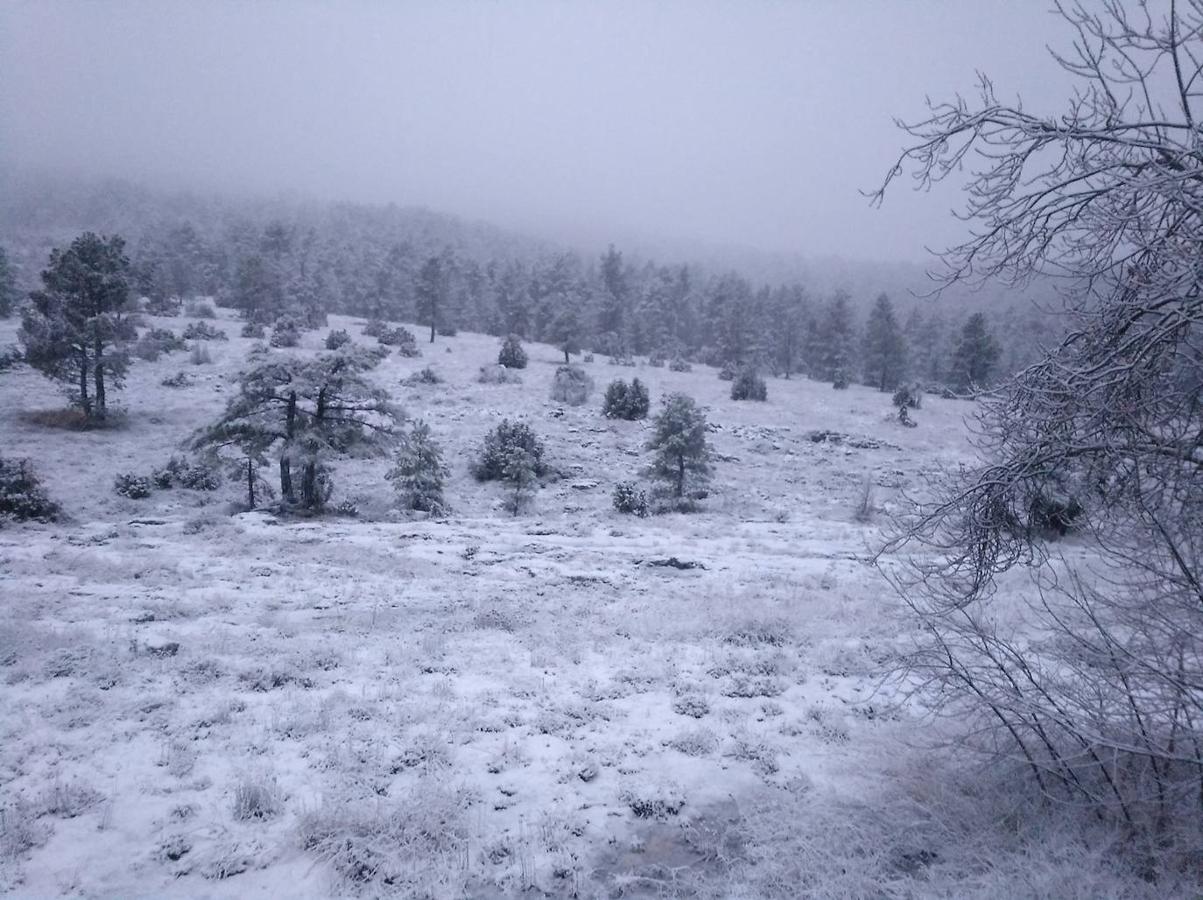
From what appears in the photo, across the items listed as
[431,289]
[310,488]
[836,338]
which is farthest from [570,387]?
[836,338]

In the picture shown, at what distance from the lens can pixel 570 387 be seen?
122 ft

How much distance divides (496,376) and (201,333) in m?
19.5

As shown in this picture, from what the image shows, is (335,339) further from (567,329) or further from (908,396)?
(908,396)

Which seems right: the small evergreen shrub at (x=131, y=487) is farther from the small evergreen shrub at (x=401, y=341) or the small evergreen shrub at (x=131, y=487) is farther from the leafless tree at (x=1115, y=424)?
the small evergreen shrub at (x=401, y=341)

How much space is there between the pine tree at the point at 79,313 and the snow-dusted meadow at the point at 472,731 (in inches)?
510

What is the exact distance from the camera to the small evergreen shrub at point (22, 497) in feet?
49.0

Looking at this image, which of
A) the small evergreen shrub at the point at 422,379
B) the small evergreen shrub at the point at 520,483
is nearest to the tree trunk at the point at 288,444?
the small evergreen shrub at the point at 520,483

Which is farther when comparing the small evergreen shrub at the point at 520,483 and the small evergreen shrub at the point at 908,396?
the small evergreen shrub at the point at 908,396

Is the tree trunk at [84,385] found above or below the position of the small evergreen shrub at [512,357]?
below

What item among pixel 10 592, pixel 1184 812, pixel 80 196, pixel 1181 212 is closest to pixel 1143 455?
pixel 1181 212

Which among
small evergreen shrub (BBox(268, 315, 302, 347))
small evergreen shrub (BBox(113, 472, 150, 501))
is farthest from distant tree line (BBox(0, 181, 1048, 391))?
small evergreen shrub (BBox(113, 472, 150, 501))

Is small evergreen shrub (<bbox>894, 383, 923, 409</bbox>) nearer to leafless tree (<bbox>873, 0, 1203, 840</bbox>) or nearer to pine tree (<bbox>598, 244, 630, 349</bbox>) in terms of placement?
pine tree (<bbox>598, 244, 630, 349</bbox>)

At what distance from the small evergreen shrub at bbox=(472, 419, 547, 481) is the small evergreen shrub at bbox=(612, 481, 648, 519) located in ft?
12.3

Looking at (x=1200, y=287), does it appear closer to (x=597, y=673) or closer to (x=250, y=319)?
(x=597, y=673)
